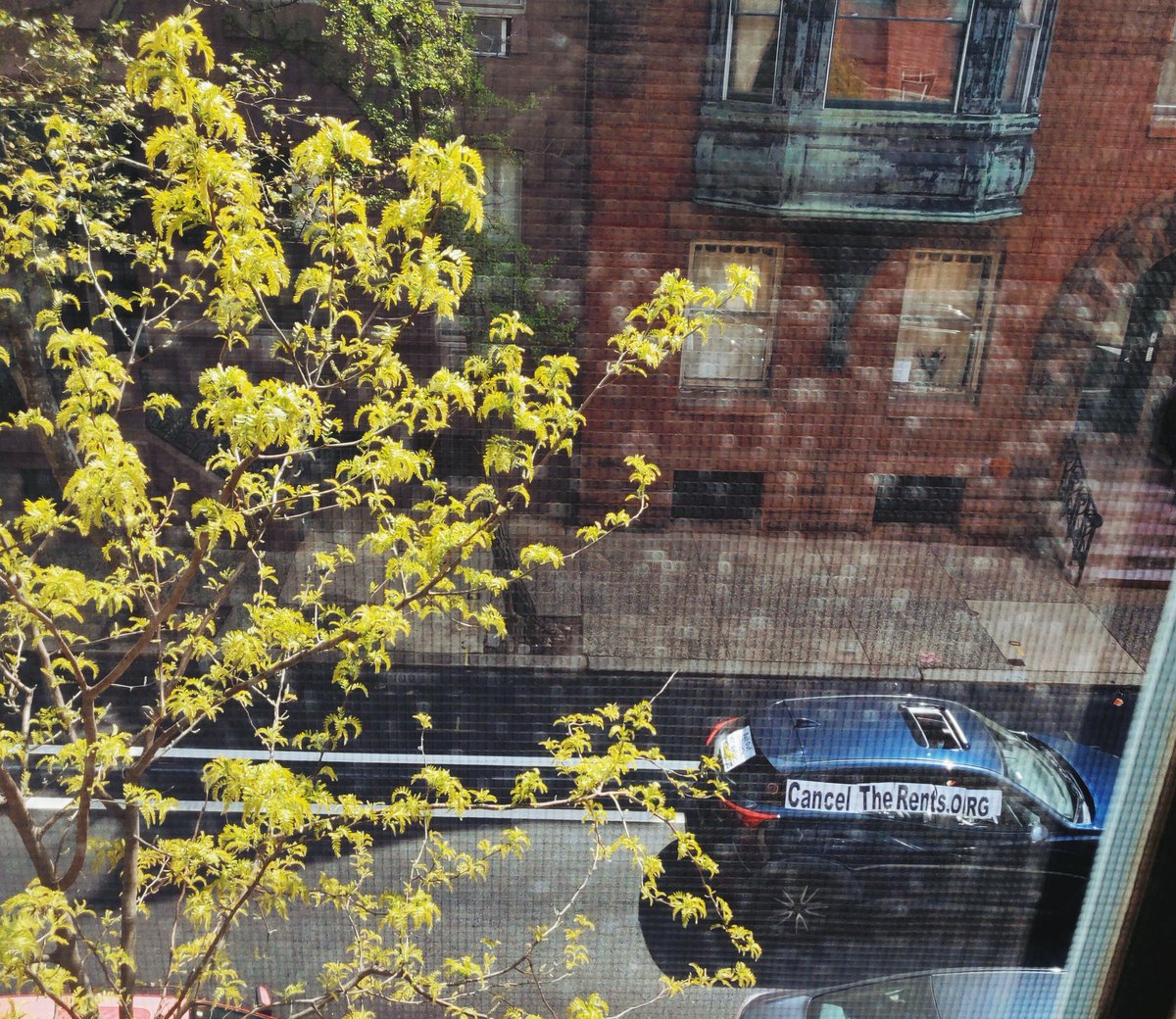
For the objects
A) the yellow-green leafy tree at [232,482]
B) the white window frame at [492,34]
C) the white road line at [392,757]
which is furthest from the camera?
the white road line at [392,757]

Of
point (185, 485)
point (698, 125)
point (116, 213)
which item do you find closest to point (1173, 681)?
point (698, 125)

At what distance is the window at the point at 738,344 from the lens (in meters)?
1.85

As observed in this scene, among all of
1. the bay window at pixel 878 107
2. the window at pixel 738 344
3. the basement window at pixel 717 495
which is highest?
the bay window at pixel 878 107

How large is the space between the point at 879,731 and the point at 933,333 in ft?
2.98

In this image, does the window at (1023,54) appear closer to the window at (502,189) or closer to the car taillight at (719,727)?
the window at (502,189)

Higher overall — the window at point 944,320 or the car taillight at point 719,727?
the window at point 944,320

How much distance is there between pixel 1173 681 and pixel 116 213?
172 cm

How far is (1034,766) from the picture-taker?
213 cm

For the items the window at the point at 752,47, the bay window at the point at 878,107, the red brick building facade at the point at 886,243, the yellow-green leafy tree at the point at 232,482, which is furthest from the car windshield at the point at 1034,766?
the window at the point at 752,47

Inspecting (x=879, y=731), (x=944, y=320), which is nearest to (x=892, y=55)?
(x=944, y=320)

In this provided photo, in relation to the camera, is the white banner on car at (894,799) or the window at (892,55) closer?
the window at (892,55)

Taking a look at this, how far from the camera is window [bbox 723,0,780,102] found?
169 centimetres

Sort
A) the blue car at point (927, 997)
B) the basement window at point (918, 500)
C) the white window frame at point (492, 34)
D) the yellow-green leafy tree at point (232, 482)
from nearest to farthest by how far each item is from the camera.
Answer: the yellow-green leafy tree at point (232, 482) < the white window frame at point (492, 34) < the basement window at point (918, 500) < the blue car at point (927, 997)

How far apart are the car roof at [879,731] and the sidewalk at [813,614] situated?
8cm
